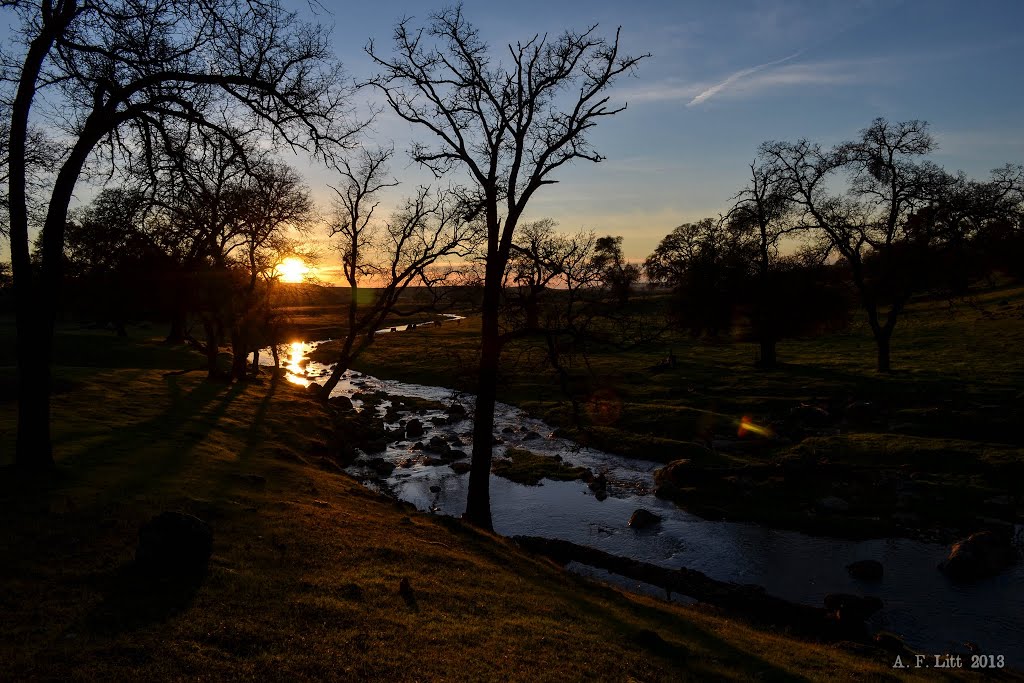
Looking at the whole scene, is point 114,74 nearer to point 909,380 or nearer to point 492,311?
point 492,311

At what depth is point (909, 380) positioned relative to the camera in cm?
3525

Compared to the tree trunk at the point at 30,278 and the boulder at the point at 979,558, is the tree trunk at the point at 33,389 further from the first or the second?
the boulder at the point at 979,558

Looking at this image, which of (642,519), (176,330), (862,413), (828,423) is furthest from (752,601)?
(176,330)

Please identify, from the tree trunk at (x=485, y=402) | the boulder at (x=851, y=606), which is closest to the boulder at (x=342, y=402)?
the tree trunk at (x=485, y=402)

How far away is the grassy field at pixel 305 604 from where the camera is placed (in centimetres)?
752

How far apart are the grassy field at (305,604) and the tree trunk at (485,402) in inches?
53.6

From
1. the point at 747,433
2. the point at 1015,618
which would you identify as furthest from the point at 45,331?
the point at 747,433

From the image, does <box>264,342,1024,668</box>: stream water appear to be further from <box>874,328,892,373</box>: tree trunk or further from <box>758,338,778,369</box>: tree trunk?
<box>874,328,892,373</box>: tree trunk

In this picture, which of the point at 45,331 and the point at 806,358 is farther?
the point at 806,358

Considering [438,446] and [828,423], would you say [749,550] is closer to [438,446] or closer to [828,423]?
[828,423]

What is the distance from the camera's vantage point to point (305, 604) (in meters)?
9.21

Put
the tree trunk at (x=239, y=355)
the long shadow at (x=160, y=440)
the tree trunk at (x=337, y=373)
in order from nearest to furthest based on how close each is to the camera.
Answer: the long shadow at (x=160, y=440) → the tree trunk at (x=337, y=373) → the tree trunk at (x=239, y=355)

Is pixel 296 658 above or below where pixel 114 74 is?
below

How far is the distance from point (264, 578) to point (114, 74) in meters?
11.0
